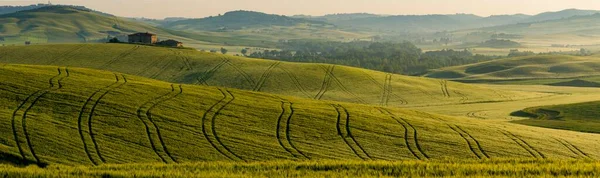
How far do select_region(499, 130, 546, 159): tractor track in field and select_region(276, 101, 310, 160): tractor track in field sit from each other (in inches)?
707

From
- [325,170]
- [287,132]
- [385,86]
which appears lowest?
[385,86]

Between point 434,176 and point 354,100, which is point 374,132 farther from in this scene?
point 354,100

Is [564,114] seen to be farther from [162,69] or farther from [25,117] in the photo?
[25,117]

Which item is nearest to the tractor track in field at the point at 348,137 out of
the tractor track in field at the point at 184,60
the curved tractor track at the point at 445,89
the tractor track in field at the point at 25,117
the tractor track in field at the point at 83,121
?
the tractor track in field at the point at 83,121

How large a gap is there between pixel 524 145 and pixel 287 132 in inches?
750

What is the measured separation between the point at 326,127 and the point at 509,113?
55.4 metres

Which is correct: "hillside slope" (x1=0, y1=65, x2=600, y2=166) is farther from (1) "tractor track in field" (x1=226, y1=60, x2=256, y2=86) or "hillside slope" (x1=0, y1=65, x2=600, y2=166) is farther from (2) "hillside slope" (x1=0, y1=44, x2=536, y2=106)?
(1) "tractor track in field" (x1=226, y1=60, x2=256, y2=86)

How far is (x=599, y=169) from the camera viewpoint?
25.7 meters

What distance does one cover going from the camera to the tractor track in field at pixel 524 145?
46.7 meters

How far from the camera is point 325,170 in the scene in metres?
27.2

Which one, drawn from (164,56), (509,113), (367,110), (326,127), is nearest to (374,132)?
(326,127)

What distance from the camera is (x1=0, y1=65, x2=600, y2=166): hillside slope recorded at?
38906 mm

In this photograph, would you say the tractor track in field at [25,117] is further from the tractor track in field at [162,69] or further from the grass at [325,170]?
the tractor track in field at [162,69]

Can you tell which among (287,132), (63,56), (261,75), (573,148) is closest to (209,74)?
(261,75)
